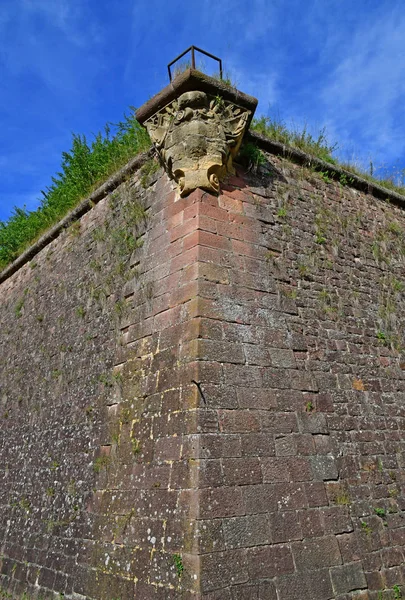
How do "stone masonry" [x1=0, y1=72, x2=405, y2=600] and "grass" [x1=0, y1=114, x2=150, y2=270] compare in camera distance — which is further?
"grass" [x1=0, y1=114, x2=150, y2=270]

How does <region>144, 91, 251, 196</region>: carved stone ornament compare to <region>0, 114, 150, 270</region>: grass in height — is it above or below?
below

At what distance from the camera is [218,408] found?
12.8 ft

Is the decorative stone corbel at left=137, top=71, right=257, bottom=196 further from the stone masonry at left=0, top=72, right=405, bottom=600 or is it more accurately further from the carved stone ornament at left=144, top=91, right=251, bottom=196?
the stone masonry at left=0, top=72, right=405, bottom=600

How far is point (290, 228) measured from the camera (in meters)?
5.74

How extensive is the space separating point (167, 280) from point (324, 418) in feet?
6.76

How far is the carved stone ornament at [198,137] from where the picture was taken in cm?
502

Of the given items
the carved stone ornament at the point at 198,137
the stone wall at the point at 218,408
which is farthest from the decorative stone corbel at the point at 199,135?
the stone wall at the point at 218,408

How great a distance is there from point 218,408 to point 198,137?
2.87 metres

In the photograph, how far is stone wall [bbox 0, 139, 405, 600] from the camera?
3.66 meters

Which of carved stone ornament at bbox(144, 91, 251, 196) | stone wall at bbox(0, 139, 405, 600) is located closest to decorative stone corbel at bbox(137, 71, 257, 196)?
carved stone ornament at bbox(144, 91, 251, 196)

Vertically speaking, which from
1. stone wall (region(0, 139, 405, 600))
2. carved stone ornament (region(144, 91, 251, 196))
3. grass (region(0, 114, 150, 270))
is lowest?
stone wall (region(0, 139, 405, 600))

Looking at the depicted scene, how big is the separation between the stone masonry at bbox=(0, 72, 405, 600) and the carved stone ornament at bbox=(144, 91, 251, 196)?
0.23 meters

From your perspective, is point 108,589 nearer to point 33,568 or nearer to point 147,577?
point 147,577

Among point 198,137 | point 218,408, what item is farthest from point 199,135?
point 218,408
